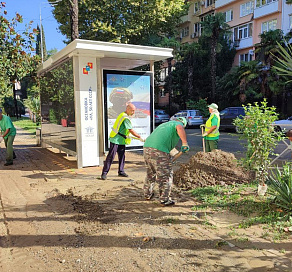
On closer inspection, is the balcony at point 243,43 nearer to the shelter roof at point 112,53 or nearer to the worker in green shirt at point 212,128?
the shelter roof at point 112,53

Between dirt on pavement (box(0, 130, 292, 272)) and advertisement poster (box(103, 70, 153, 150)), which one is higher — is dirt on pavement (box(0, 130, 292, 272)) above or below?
below

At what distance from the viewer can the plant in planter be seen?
15.8 ft

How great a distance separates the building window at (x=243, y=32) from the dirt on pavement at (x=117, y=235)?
1189 inches

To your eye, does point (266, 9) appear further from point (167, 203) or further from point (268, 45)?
point (167, 203)

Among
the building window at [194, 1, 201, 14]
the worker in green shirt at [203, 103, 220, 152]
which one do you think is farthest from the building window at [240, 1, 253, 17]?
the worker in green shirt at [203, 103, 220, 152]

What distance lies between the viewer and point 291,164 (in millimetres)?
4738

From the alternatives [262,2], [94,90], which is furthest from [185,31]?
[94,90]

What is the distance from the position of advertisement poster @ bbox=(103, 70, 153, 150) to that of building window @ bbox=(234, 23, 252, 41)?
87.0ft

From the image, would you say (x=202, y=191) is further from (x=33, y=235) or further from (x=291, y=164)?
(x=33, y=235)

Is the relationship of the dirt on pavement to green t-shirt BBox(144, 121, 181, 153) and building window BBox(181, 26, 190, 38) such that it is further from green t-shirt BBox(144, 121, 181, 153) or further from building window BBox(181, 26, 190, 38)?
building window BBox(181, 26, 190, 38)

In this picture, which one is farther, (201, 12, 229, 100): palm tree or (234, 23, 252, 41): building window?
(234, 23, 252, 41): building window

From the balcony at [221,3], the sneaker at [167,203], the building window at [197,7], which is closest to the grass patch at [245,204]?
the sneaker at [167,203]

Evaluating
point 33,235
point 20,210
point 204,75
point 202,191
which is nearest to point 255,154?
point 202,191

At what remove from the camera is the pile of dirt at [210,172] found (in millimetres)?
5902
